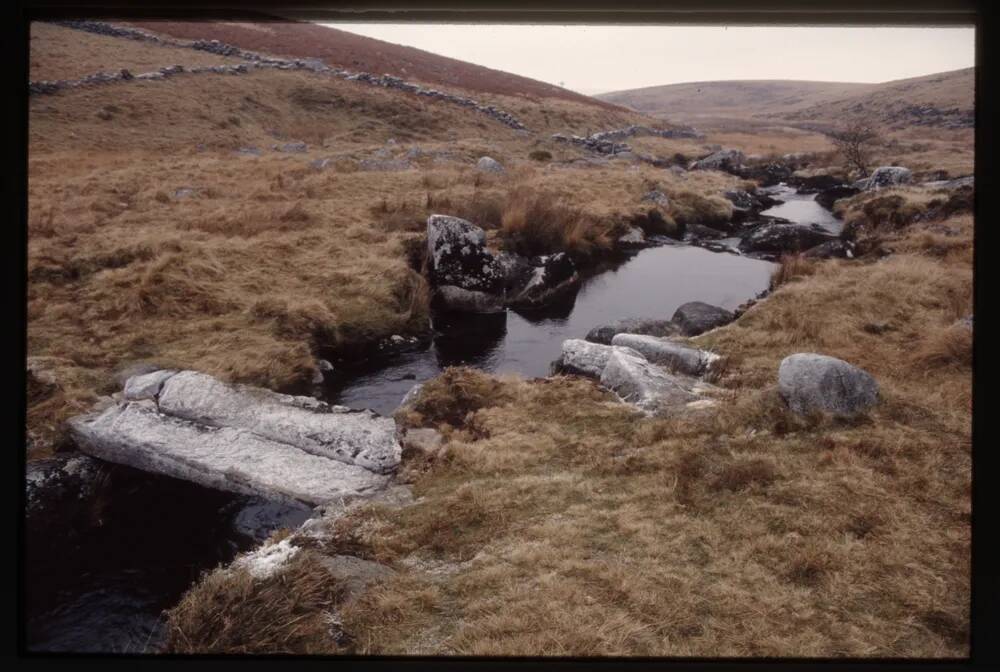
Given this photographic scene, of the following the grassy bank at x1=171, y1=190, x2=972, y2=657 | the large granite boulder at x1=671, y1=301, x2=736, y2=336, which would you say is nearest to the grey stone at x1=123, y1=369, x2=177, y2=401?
the grassy bank at x1=171, y1=190, x2=972, y2=657

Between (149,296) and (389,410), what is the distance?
4336 millimetres

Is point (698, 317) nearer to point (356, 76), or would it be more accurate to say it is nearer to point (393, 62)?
point (393, 62)

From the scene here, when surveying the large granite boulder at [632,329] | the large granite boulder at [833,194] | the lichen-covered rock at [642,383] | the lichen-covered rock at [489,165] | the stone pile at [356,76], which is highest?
the stone pile at [356,76]

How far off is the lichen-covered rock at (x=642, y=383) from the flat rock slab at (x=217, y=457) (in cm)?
313

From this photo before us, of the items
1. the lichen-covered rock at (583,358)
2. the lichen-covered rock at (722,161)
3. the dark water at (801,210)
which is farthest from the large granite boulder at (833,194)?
the lichen-covered rock at (583,358)

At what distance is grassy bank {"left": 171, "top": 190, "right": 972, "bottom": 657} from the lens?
4184mm

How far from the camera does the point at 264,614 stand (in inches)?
169

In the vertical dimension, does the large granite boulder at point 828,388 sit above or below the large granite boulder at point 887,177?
below

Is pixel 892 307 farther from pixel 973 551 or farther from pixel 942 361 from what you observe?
pixel 973 551

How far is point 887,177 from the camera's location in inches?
642

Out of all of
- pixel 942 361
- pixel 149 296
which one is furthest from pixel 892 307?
pixel 149 296

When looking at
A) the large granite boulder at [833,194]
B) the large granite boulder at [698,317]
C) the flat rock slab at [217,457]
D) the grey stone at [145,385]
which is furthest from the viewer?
the large granite boulder at [833,194]

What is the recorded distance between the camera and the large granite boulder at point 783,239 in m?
14.3

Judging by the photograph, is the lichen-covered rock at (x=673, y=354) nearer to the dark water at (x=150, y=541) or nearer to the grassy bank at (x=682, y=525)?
the grassy bank at (x=682, y=525)
